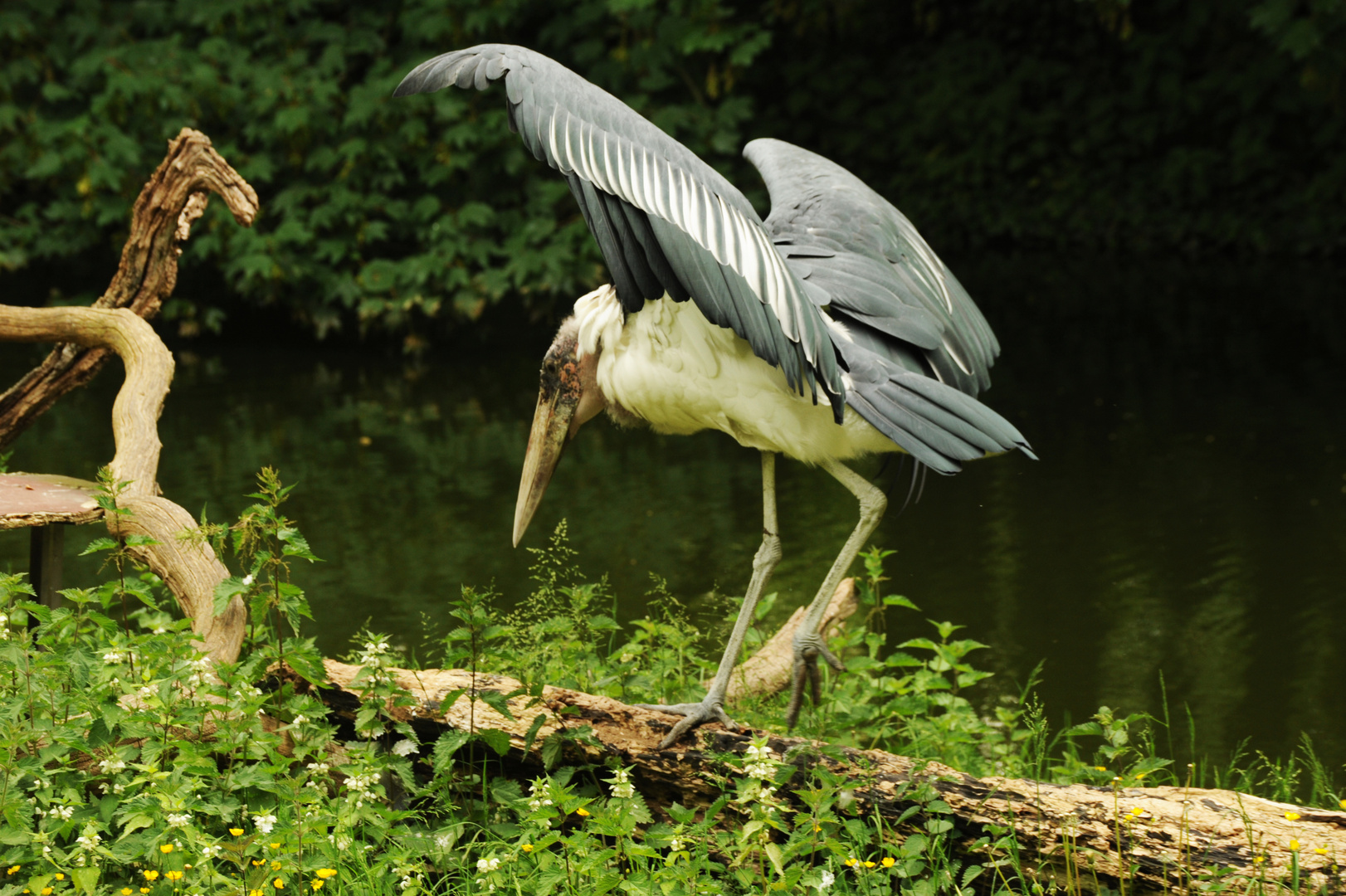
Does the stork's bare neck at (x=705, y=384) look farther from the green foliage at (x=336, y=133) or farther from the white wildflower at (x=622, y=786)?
the green foliage at (x=336, y=133)

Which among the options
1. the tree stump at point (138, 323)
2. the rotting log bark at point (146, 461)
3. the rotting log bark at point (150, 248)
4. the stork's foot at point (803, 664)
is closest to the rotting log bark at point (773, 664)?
the stork's foot at point (803, 664)

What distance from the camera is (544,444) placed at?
3.06 metres

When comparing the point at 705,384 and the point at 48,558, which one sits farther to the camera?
the point at 48,558

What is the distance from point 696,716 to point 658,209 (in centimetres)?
102

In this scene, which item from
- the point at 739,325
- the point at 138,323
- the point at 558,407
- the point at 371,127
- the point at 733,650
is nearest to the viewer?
the point at 739,325

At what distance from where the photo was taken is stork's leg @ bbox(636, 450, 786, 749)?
2.68 m

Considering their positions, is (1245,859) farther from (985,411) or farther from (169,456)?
(169,456)

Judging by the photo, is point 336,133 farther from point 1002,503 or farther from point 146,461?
point 146,461

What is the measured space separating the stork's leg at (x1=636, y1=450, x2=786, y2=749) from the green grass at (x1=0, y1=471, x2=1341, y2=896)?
151mm

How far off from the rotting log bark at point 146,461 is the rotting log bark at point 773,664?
1.38m

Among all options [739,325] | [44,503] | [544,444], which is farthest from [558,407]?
[44,503]

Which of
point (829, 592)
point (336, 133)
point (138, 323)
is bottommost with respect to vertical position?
point (829, 592)

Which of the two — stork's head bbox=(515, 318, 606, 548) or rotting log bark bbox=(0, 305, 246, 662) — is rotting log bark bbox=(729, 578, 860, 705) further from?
rotting log bark bbox=(0, 305, 246, 662)

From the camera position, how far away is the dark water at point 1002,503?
439 centimetres
